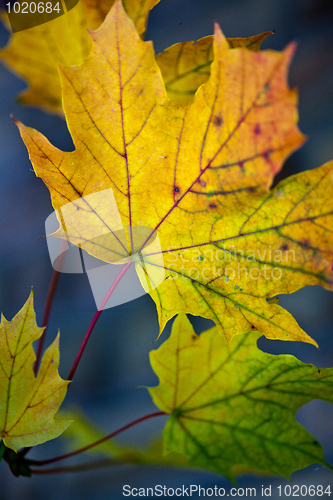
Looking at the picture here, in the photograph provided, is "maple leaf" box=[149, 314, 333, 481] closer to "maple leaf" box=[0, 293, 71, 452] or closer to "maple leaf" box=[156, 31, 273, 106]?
"maple leaf" box=[0, 293, 71, 452]

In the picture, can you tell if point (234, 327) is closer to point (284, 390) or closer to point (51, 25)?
point (284, 390)

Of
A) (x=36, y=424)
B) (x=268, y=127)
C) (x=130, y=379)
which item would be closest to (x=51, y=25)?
(x=268, y=127)

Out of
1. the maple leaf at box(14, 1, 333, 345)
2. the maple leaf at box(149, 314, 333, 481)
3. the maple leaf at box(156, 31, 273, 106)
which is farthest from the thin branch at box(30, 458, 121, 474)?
the maple leaf at box(156, 31, 273, 106)

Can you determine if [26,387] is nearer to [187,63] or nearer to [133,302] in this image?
[187,63]

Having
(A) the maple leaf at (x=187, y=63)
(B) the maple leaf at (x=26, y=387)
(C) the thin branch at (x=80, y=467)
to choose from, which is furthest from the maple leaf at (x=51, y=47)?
(C) the thin branch at (x=80, y=467)

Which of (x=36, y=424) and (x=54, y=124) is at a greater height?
(x=54, y=124)
